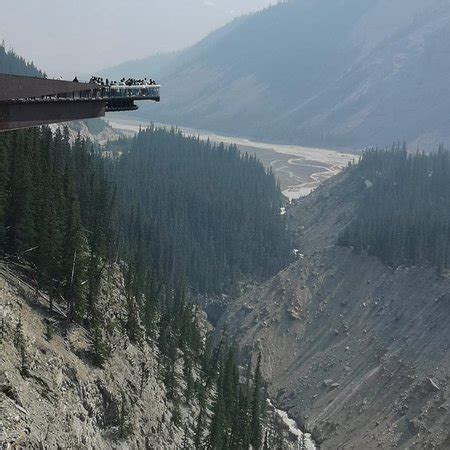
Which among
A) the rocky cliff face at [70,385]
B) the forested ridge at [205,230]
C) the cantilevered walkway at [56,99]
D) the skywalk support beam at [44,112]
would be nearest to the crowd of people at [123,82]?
the cantilevered walkway at [56,99]

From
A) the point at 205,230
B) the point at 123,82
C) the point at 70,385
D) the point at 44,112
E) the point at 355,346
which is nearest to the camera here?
the point at 44,112

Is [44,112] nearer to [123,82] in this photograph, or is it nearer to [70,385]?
[123,82]

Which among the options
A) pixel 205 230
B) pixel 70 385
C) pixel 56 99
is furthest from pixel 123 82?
pixel 205 230

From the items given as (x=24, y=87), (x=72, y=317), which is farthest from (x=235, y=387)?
(x=24, y=87)

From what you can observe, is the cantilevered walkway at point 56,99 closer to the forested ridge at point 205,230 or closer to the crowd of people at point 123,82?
the crowd of people at point 123,82

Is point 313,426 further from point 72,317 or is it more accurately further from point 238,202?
point 238,202

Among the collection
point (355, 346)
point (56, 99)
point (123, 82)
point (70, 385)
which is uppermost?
point (123, 82)
